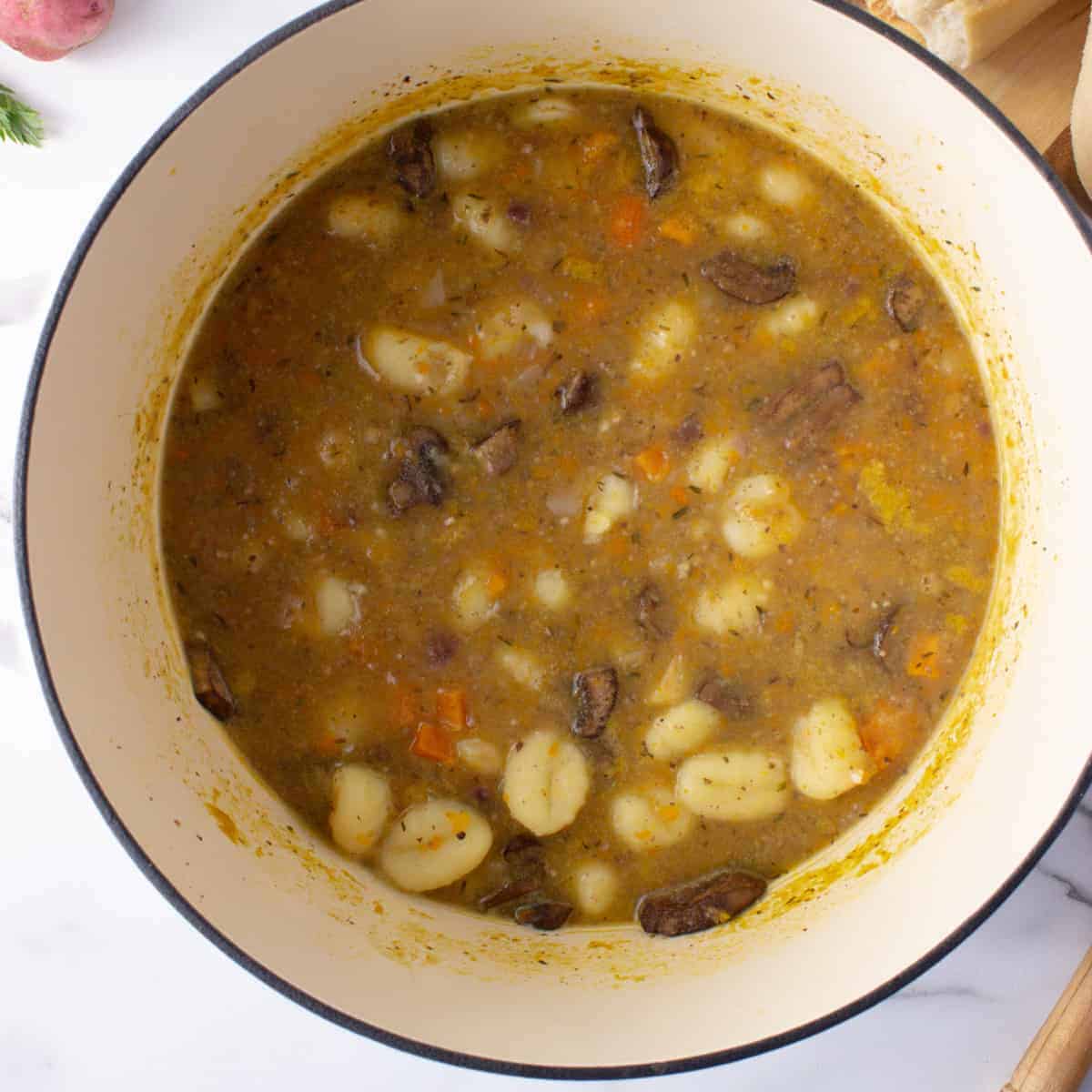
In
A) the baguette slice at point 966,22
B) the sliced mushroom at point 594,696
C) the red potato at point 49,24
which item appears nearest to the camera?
the baguette slice at point 966,22

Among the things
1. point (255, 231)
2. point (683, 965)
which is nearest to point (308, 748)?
point (683, 965)

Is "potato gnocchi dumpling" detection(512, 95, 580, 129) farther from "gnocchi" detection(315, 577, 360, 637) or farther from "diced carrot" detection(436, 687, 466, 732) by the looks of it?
"diced carrot" detection(436, 687, 466, 732)

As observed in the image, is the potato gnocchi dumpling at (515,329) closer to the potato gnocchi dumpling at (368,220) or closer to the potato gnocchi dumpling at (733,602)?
the potato gnocchi dumpling at (368,220)

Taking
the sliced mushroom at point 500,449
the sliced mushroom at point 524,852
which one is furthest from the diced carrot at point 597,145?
the sliced mushroom at point 524,852

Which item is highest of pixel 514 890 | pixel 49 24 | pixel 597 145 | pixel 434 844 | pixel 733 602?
pixel 49 24

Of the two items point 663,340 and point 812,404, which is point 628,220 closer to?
point 663,340

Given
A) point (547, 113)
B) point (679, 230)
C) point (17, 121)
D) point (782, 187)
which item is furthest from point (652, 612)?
point (17, 121)
